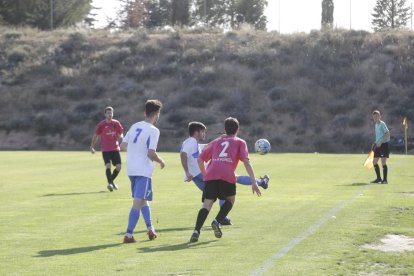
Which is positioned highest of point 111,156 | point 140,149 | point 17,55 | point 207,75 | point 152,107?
point 17,55

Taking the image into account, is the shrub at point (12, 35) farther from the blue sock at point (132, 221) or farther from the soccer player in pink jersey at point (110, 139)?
the blue sock at point (132, 221)

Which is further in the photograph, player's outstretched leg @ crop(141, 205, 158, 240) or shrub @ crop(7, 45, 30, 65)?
shrub @ crop(7, 45, 30, 65)

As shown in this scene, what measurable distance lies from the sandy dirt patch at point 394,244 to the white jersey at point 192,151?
3.38 metres

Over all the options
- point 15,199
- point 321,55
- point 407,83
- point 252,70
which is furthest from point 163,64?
point 15,199

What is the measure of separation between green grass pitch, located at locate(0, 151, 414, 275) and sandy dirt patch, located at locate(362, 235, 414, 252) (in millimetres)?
183

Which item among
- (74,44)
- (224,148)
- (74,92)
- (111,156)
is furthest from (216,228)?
(74,44)

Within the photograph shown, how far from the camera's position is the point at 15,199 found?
65.9ft

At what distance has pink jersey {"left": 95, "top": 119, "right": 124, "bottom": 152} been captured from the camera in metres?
23.4

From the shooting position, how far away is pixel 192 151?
15062 millimetres

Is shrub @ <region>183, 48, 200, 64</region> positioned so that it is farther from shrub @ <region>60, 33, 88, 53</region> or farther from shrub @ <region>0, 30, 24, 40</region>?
shrub @ <region>0, 30, 24, 40</region>

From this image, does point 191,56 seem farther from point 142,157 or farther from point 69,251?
point 69,251

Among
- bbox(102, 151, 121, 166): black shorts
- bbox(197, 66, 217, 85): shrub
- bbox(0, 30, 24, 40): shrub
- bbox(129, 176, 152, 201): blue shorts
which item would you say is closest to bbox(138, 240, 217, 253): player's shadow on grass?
bbox(129, 176, 152, 201): blue shorts

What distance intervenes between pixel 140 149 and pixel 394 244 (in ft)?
12.1

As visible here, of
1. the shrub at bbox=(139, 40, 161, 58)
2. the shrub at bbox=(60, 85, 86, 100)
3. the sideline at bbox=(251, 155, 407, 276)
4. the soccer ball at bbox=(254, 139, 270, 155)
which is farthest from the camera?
the shrub at bbox=(139, 40, 161, 58)
